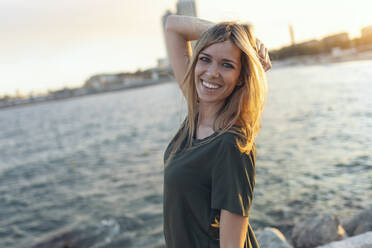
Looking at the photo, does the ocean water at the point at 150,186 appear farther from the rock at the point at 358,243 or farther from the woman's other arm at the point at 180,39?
the rock at the point at 358,243

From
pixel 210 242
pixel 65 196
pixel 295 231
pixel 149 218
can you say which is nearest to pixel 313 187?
pixel 295 231

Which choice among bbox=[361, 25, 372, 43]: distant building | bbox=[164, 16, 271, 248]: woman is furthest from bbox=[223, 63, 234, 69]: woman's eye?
bbox=[361, 25, 372, 43]: distant building

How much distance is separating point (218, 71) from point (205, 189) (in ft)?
2.29

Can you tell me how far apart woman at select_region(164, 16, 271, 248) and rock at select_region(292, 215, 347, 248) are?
12.4 feet

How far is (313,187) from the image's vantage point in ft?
27.8

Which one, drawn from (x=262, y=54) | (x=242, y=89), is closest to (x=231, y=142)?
(x=242, y=89)

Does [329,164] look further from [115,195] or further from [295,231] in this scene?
[115,195]

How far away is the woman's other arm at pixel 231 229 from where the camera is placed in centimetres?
163

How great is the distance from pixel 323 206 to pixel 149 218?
435cm

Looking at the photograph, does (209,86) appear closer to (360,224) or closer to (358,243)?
(358,243)

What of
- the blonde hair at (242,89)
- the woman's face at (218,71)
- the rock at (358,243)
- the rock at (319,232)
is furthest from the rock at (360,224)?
the woman's face at (218,71)

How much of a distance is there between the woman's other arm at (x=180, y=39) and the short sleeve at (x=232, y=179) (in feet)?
3.49

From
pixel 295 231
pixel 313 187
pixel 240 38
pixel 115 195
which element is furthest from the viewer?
pixel 115 195

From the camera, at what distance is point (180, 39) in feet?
8.56
